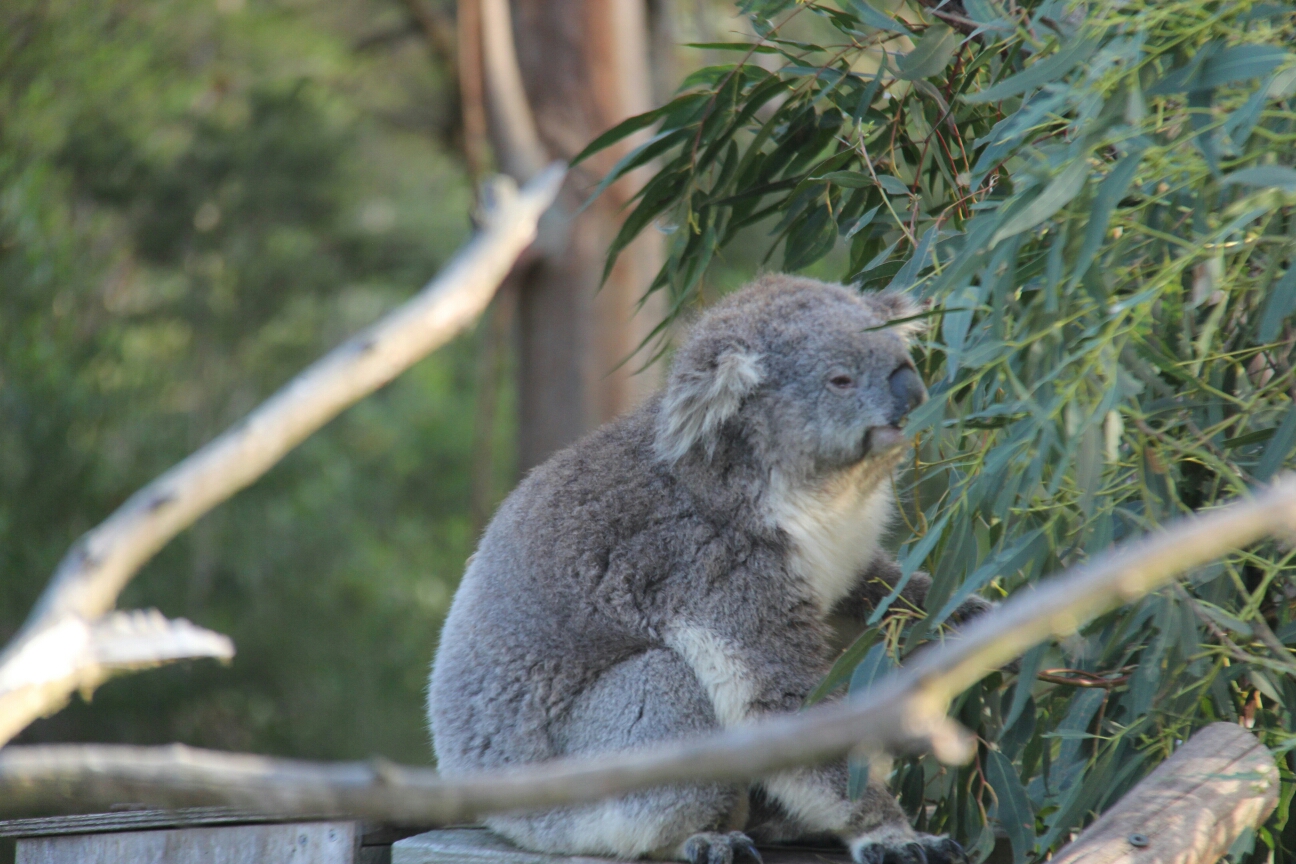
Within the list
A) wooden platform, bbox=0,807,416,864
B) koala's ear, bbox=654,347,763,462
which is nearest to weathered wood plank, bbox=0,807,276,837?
wooden platform, bbox=0,807,416,864

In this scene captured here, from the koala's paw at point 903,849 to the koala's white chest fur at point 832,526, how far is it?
393 millimetres

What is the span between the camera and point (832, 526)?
86.8 inches

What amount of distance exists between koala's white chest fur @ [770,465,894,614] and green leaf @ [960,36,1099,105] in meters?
0.83

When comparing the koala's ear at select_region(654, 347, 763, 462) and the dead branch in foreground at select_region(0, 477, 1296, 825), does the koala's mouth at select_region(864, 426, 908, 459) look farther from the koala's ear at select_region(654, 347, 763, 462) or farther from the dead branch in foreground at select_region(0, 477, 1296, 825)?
the dead branch in foreground at select_region(0, 477, 1296, 825)

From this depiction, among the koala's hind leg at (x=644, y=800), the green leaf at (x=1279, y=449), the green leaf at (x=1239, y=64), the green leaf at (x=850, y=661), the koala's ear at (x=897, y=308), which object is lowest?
the koala's hind leg at (x=644, y=800)

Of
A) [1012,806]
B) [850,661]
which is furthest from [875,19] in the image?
[1012,806]

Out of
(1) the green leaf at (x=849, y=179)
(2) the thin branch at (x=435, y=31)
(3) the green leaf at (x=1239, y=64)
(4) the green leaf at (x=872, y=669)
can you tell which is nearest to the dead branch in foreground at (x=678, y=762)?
(3) the green leaf at (x=1239, y=64)

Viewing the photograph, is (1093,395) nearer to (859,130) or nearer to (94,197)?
(859,130)

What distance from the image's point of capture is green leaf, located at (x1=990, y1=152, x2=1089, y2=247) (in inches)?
53.5

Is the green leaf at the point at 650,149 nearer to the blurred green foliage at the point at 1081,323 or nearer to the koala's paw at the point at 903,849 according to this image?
the blurred green foliage at the point at 1081,323

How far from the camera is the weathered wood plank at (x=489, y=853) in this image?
200cm


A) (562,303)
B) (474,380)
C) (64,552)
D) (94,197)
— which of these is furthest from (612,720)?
(474,380)

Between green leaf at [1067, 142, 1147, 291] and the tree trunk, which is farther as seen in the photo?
the tree trunk

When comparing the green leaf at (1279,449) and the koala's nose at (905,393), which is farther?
the koala's nose at (905,393)
